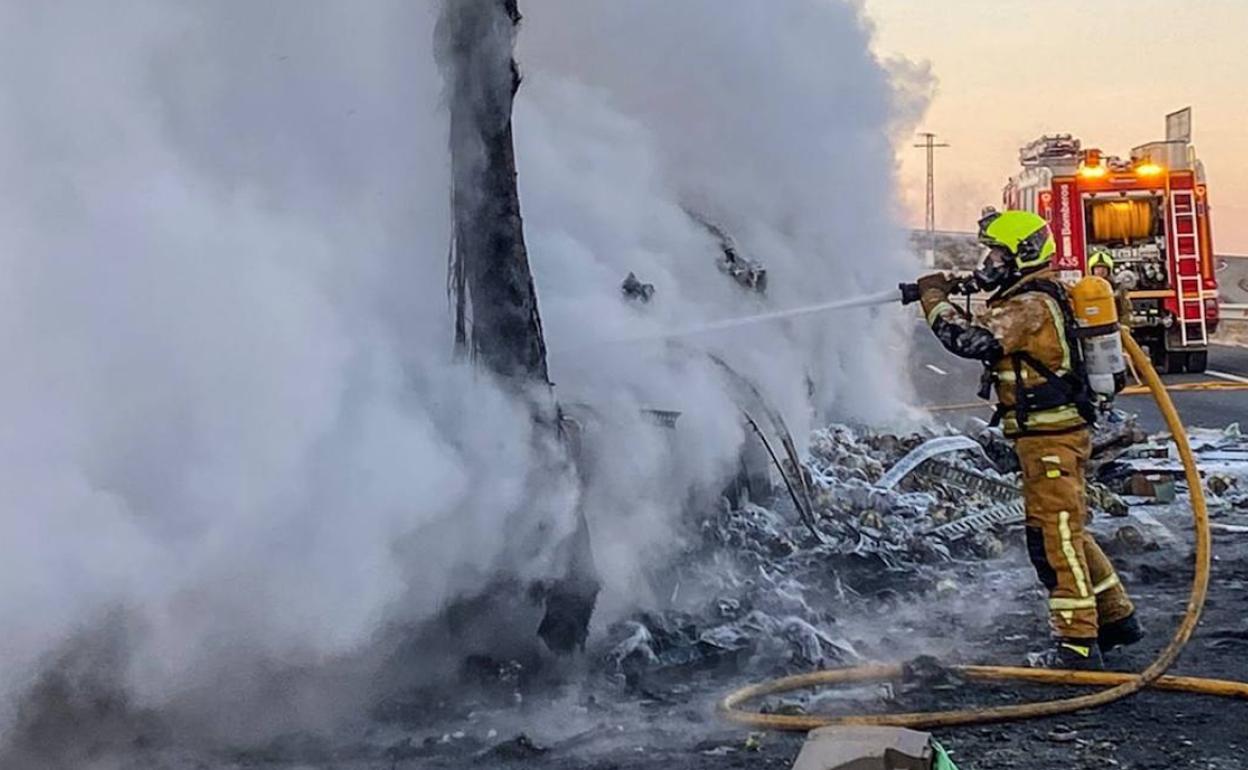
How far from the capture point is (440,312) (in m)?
4.59

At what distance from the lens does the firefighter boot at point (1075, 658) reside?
4.79 meters

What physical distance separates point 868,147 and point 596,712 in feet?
22.2

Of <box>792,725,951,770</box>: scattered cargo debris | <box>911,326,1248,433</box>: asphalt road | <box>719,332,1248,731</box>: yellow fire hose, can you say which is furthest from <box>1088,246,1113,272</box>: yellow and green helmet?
<box>792,725,951,770</box>: scattered cargo debris

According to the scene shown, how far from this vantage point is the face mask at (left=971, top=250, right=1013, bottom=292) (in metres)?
5.10

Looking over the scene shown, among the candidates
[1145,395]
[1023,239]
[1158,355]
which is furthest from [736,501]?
[1158,355]

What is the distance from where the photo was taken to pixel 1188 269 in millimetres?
16062

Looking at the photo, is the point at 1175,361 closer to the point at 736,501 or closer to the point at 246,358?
the point at 736,501

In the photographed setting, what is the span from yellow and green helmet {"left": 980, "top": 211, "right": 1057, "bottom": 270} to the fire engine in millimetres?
11435

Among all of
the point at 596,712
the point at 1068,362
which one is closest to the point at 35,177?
the point at 596,712

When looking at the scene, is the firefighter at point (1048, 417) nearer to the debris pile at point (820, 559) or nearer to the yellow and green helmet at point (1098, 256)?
the debris pile at point (820, 559)

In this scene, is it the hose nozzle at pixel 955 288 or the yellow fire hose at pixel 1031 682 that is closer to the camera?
the yellow fire hose at pixel 1031 682

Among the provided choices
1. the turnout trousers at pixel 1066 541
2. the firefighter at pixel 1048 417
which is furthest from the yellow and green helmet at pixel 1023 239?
the turnout trousers at pixel 1066 541

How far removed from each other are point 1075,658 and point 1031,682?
0.93 feet

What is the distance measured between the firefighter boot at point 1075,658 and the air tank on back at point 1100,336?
91 cm
